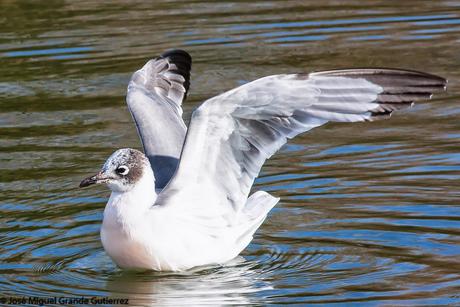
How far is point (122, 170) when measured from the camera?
867 centimetres

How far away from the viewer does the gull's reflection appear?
797 cm

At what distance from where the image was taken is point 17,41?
16406 mm

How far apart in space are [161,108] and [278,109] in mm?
2050

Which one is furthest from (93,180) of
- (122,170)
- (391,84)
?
(391,84)

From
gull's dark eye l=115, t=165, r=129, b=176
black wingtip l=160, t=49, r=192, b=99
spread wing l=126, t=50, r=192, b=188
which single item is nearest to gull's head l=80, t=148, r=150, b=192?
gull's dark eye l=115, t=165, r=129, b=176

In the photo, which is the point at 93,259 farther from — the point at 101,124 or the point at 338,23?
the point at 338,23

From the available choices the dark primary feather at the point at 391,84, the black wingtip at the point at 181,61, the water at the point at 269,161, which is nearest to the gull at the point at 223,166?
the dark primary feather at the point at 391,84

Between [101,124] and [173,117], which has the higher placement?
[101,124]

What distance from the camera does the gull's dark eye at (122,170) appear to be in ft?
28.4

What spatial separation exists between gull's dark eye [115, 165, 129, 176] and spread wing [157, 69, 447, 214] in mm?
327

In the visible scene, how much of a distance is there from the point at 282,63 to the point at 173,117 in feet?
15.1

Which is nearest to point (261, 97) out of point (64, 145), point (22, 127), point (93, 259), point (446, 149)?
point (93, 259)

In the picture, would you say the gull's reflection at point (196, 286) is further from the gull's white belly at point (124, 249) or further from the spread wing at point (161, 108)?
the spread wing at point (161, 108)

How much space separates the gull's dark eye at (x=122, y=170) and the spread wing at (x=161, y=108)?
0.78 metres
